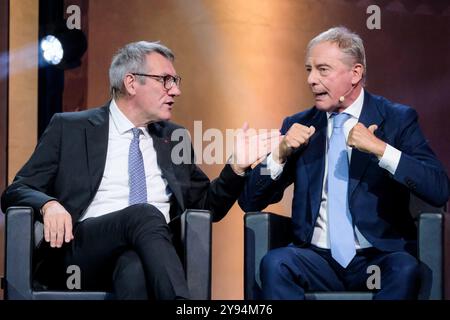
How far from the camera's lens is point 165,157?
125 inches

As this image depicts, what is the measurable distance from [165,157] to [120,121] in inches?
8.8

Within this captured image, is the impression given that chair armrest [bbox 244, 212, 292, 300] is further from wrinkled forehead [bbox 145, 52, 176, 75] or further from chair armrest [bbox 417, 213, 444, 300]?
wrinkled forehead [bbox 145, 52, 176, 75]

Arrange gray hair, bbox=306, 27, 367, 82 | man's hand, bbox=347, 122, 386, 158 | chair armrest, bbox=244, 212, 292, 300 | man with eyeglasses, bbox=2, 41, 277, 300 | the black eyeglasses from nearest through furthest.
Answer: man with eyeglasses, bbox=2, 41, 277, 300 → man's hand, bbox=347, 122, 386, 158 → chair armrest, bbox=244, 212, 292, 300 → gray hair, bbox=306, 27, 367, 82 → the black eyeglasses

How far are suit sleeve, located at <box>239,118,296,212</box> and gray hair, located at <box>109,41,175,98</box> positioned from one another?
0.58 m

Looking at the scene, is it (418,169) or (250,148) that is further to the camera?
(250,148)

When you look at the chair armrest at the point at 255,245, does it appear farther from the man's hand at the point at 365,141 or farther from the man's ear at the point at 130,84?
the man's ear at the point at 130,84

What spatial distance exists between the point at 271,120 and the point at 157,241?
5.54ft

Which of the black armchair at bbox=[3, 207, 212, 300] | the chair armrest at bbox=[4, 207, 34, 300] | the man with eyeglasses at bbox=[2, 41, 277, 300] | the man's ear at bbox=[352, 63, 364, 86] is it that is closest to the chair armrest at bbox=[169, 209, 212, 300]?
the black armchair at bbox=[3, 207, 212, 300]

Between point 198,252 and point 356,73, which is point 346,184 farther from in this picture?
point 198,252

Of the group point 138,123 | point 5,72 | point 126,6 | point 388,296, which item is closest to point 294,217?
point 388,296

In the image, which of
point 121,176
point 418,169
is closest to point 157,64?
point 121,176

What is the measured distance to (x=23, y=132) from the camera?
4227 mm

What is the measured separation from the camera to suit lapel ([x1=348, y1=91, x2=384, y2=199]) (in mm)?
2957
